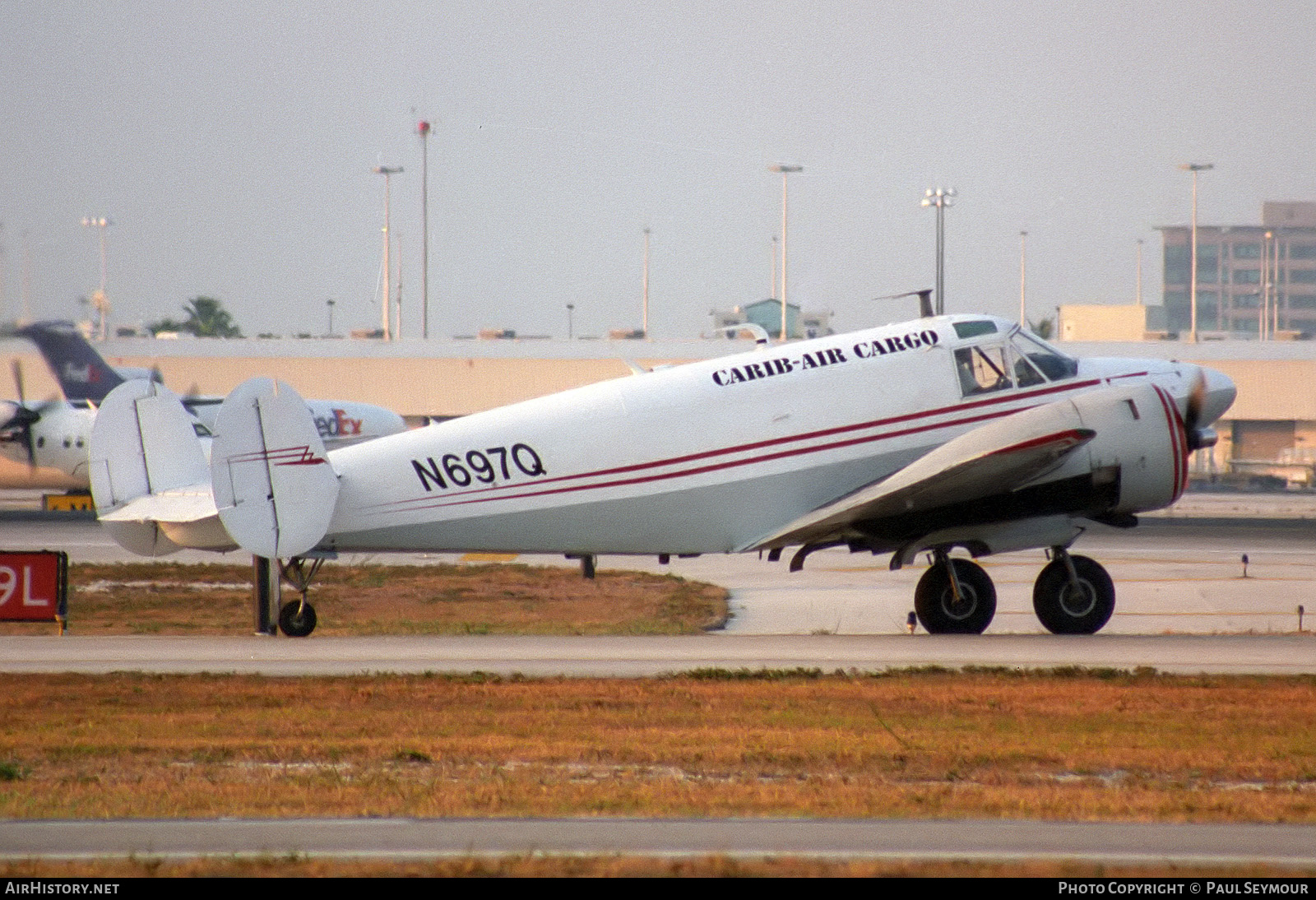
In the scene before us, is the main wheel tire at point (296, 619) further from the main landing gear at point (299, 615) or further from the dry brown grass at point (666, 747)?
the dry brown grass at point (666, 747)

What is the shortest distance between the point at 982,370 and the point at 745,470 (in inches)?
143

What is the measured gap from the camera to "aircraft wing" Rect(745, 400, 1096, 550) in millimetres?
19594

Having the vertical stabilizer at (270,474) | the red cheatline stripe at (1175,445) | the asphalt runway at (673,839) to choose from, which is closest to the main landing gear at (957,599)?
the red cheatline stripe at (1175,445)

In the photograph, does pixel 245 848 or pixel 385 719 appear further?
pixel 385 719

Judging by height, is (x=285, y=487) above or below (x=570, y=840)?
above

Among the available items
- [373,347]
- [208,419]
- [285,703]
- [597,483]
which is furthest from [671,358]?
[285,703]

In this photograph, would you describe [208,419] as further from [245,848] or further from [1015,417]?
[245,848]

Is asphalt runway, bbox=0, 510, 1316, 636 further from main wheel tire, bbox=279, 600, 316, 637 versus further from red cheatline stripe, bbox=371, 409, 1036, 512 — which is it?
main wheel tire, bbox=279, 600, 316, 637

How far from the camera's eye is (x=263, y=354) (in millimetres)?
79938

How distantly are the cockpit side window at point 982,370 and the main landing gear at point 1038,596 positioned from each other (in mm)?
2332

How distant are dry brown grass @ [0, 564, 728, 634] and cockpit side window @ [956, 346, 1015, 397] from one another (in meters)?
6.07

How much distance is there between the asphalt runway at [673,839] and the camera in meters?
9.09

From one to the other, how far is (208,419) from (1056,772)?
46.1 m
